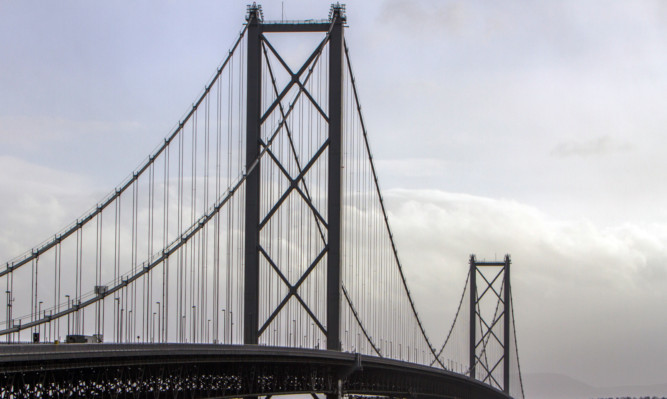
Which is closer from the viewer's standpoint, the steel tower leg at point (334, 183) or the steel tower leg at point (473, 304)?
the steel tower leg at point (334, 183)

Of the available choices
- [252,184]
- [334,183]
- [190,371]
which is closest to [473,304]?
[334,183]

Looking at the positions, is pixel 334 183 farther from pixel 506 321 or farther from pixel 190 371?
pixel 506 321

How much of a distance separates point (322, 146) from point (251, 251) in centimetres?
656

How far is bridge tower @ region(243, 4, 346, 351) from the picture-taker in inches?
2744

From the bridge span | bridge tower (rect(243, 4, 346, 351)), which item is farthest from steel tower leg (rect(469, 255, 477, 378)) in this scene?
bridge tower (rect(243, 4, 346, 351))

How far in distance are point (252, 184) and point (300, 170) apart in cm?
274

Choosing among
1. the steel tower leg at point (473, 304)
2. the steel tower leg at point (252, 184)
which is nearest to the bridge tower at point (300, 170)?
the steel tower leg at point (252, 184)

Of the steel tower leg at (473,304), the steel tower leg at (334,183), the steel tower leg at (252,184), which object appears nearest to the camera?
the steel tower leg at (252,184)

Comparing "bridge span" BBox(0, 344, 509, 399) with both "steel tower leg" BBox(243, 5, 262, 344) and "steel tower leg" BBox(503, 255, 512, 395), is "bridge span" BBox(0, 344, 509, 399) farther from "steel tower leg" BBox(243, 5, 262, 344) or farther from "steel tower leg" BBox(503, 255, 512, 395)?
"steel tower leg" BBox(503, 255, 512, 395)

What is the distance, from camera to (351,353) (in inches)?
2958

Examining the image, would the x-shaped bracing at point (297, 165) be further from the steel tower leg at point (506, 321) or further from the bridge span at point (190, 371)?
the steel tower leg at point (506, 321)

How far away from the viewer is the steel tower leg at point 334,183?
71.6 meters

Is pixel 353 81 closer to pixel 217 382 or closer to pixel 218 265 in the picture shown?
pixel 218 265

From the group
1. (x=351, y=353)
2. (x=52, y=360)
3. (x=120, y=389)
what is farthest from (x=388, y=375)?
(x=52, y=360)
